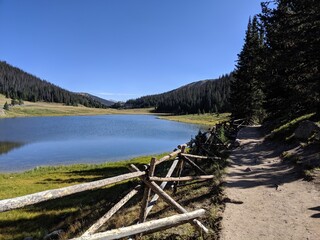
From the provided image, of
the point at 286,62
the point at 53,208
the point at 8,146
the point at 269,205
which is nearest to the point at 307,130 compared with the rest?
the point at 286,62

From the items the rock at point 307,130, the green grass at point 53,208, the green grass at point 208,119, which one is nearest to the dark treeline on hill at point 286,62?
the rock at point 307,130

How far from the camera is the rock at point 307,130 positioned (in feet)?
53.3

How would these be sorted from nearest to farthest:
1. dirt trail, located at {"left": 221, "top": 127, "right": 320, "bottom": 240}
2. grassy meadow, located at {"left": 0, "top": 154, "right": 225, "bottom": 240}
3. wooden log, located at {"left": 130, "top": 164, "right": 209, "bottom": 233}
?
wooden log, located at {"left": 130, "top": 164, "right": 209, "bottom": 233}, dirt trail, located at {"left": 221, "top": 127, "right": 320, "bottom": 240}, grassy meadow, located at {"left": 0, "top": 154, "right": 225, "bottom": 240}

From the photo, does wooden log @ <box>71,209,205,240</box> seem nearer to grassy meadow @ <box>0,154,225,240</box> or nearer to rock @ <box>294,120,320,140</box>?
grassy meadow @ <box>0,154,225,240</box>

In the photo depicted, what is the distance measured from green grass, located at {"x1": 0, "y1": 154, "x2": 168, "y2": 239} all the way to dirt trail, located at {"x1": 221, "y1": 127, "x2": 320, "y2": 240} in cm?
523

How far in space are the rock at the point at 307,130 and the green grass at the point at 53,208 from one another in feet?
33.6

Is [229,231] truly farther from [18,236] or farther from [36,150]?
[36,150]

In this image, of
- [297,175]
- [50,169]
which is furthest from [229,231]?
[50,169]

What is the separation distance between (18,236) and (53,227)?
1.38 m

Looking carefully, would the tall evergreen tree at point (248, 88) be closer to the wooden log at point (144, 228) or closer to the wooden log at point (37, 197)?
the wooden log at point (144, 228)

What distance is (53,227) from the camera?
1245cm

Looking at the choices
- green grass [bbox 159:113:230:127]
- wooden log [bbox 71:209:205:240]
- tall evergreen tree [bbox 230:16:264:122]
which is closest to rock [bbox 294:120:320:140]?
wooden log [bbox 71:209:205:240]

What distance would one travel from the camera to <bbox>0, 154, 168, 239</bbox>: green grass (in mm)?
11898

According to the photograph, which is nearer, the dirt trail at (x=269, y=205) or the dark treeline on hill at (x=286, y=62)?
the dirt trail at (x=269, y=205)
